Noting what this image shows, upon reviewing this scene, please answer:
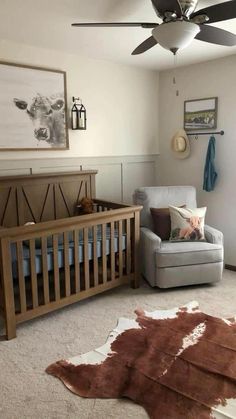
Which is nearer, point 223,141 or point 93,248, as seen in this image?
point 93,248

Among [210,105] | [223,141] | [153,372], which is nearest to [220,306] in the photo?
[153,372]

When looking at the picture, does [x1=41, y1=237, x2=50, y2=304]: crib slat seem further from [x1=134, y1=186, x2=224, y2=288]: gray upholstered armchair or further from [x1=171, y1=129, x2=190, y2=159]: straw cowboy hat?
[x1=171, y1=129, x2=190, y2=159]: straw cowboy hat

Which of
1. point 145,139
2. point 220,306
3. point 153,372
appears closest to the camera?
point 153,372

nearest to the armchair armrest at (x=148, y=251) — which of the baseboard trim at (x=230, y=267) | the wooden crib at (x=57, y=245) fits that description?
the wooden crib at (x=57, y=245)

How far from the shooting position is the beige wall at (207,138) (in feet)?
12.6

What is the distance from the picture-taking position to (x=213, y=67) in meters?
3.91

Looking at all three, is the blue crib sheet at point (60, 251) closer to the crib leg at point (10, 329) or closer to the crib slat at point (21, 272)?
the crib slat at point (21, 272)

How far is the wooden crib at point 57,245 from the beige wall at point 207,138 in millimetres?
1224

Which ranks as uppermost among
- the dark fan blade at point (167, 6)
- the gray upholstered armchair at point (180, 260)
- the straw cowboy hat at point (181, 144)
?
the dark fan blade at point (167, 6)

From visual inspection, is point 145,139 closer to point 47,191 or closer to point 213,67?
point 213,67

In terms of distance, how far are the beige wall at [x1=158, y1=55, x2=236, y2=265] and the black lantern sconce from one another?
1.28 meters

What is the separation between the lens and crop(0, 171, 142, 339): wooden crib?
102 inches

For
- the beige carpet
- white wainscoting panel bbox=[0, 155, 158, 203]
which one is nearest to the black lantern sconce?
white wainscoting panel bbox=[0, 155, 158, 203]

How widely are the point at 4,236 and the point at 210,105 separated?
9.12 feet
